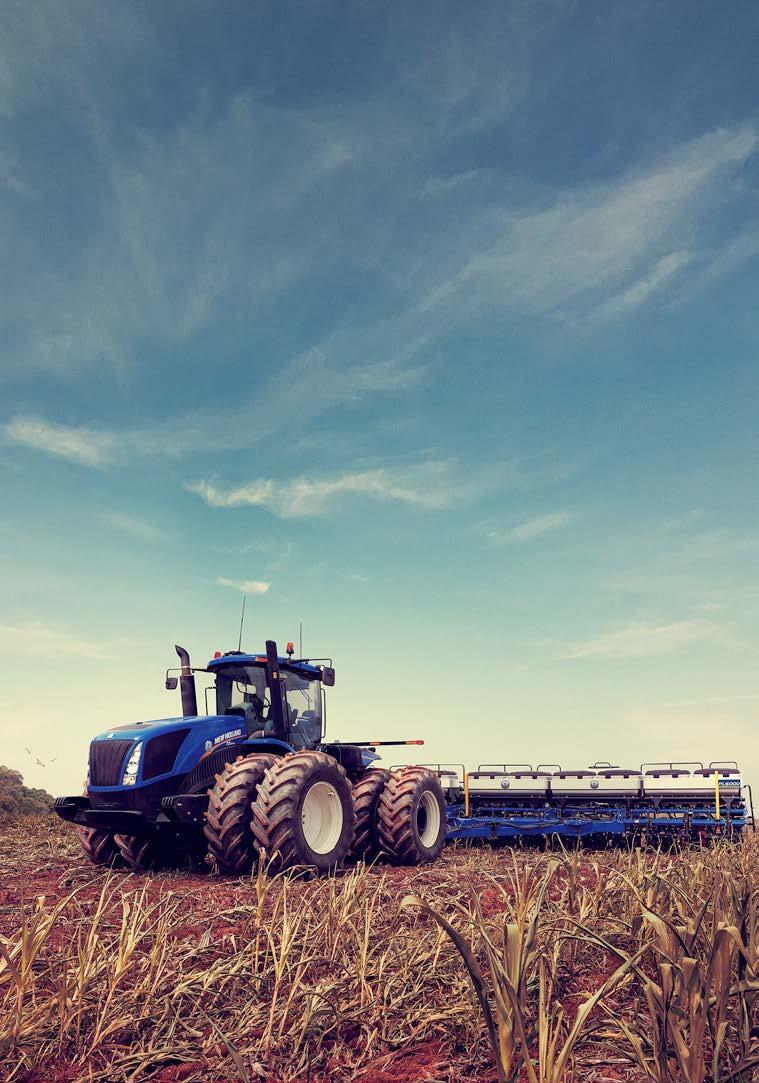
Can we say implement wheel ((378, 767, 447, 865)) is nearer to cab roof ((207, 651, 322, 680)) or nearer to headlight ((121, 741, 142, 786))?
cab roof ((207, 651, 322, 680))

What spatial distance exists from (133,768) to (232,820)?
Answer: 4.70ft

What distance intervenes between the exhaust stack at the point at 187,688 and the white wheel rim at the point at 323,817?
2.25 m

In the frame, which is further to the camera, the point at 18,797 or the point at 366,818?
the point at 18,797

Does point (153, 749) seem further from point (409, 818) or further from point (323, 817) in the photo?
point (409, 818)

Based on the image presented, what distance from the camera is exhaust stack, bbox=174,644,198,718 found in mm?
10953

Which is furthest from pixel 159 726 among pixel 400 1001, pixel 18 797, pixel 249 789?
pixel 18 797

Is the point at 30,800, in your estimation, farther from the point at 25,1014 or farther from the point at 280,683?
the point at 25,1014

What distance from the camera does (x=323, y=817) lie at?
9750 millimetres

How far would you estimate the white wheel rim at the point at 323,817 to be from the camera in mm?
9539

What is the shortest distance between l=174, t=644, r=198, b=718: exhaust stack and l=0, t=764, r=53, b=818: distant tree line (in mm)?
10176

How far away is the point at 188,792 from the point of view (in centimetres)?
938

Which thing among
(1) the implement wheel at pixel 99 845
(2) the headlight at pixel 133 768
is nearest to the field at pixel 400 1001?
(2) the headlight at pixel 133 768

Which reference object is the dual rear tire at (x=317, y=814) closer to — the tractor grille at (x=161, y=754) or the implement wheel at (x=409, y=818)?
the implement wheel at (x=409, y=818)

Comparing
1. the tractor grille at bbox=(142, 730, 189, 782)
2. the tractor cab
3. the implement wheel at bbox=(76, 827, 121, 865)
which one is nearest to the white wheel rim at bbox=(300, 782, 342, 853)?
the tractor cab
